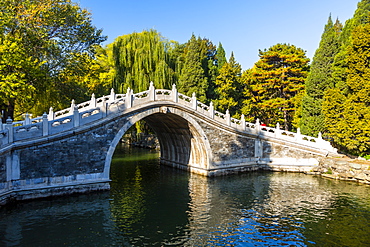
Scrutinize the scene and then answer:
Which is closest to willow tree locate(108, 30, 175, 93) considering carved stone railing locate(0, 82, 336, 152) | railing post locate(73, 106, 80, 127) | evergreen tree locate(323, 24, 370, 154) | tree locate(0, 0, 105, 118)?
tree locate(0, 0, 105, 118)

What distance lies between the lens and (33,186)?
15141 millimetres

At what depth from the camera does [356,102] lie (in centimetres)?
2227

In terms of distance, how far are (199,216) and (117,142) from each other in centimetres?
716

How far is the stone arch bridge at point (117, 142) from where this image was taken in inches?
585

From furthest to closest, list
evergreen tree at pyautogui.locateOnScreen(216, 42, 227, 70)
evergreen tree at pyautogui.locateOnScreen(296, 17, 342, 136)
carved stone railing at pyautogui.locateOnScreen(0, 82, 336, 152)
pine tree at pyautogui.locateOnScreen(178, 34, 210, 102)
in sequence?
evergreen tree at pyautogui.locateOnScreen(216, 42, 227, 70)
pine tree at pyautogui.locateOnScreen(178, 34, 210, 102)
evergreen tree at pyautogui.locateOnScreen(296, 17, 342, 136)
carved stone railing at pyautogui.locateOnScreen(0, 82, 336, 152)

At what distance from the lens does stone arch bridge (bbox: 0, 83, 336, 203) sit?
1485 cm

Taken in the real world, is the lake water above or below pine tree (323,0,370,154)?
below

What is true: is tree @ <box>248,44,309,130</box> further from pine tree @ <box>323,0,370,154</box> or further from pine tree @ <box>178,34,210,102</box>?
pine tree @ <box>323,0,370,154</box>

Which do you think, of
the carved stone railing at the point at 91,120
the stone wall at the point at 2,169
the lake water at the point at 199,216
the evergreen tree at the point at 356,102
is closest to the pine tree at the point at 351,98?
the evergreen tree at the point at 356,102

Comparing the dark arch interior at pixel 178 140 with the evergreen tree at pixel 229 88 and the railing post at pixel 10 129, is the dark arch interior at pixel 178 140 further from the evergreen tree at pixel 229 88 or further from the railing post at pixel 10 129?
the railing post at pixel 10 129

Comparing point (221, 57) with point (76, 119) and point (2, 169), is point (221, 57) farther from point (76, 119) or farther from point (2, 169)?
point (2, 169)

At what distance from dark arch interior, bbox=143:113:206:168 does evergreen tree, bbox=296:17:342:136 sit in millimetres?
10754

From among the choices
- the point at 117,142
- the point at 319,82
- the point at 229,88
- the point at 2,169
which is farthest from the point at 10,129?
the point at 319,82

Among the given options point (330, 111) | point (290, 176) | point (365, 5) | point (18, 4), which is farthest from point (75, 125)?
point (365, 5)
